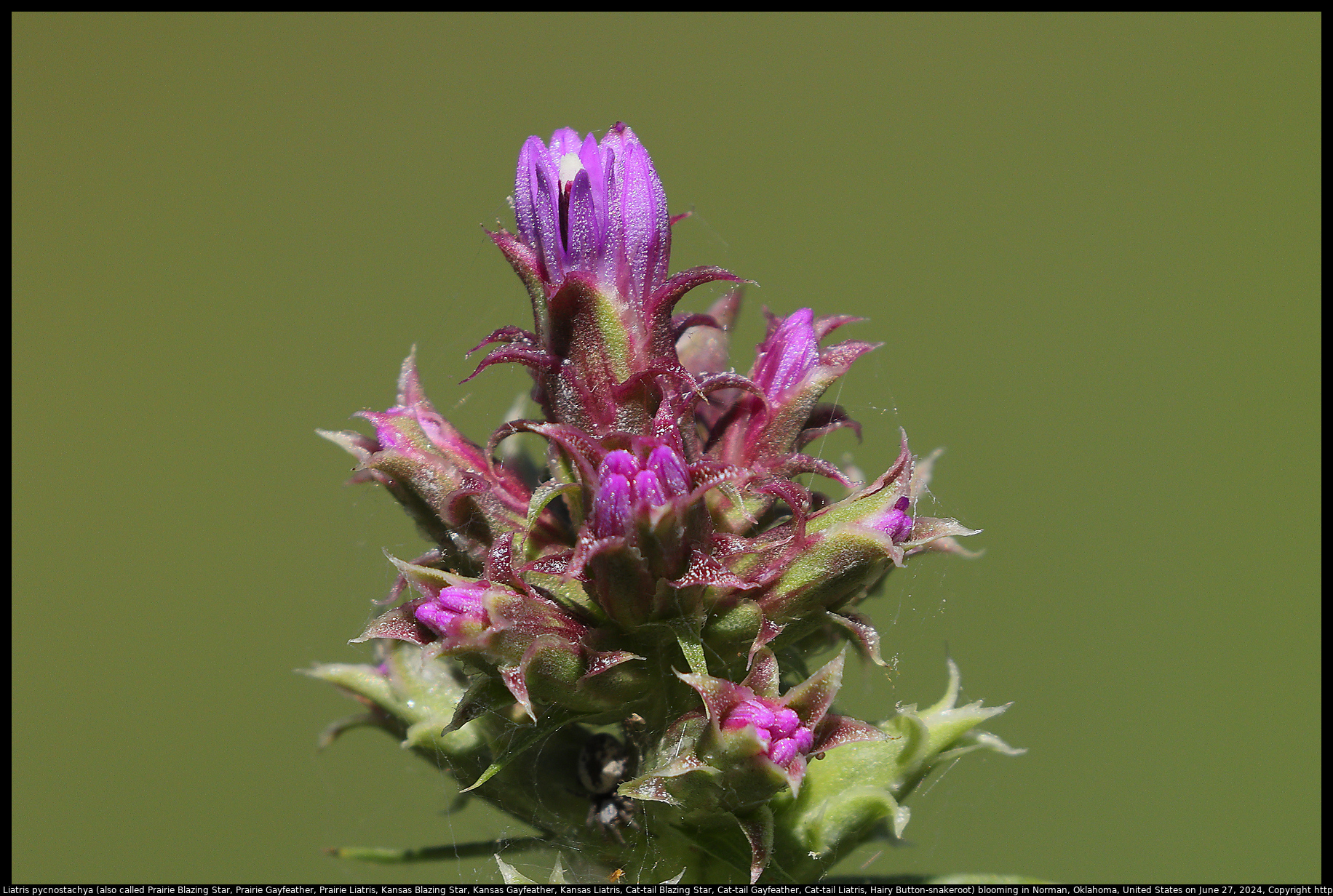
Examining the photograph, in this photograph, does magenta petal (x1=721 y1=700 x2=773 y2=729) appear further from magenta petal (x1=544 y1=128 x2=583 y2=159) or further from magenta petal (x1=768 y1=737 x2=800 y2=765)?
magenta petal (x1=544 y1=128 x2=583 y2=159)

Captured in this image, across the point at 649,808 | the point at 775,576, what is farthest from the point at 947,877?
the point at 775,576

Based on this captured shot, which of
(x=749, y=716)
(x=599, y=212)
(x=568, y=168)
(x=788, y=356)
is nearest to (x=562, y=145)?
(x=568, y=168)

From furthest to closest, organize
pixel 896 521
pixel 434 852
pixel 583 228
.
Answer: pixel 434 852 < pixel 583 228 < pixel 896 521

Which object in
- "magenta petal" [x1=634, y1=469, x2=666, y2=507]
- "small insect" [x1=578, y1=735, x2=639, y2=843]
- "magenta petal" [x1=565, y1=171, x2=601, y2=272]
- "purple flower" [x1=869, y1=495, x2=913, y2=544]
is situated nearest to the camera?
"magenta petal" [x1=634, y1=469, x2=666, y2=507]

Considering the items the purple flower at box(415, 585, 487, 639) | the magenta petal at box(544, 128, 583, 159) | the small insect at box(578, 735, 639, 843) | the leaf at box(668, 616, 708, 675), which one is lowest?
the small insect at box(578, 735, 639, 843)

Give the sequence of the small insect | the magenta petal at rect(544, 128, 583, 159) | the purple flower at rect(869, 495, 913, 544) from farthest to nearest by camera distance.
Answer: the small insect → the magenta petal at rect(544, 128, 583, 159) → the purple flower at rect(869, 495, 913, 544)

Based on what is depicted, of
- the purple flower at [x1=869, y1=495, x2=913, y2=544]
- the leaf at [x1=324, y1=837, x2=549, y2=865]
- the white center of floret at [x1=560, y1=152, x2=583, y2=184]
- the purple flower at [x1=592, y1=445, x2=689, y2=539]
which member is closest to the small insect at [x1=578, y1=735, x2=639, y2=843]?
the leaf at [x1=324, y1=837, x2=549, y2=865]

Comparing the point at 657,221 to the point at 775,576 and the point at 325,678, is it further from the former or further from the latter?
the point at 325,678

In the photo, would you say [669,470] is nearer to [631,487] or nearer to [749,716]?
[631,487]
